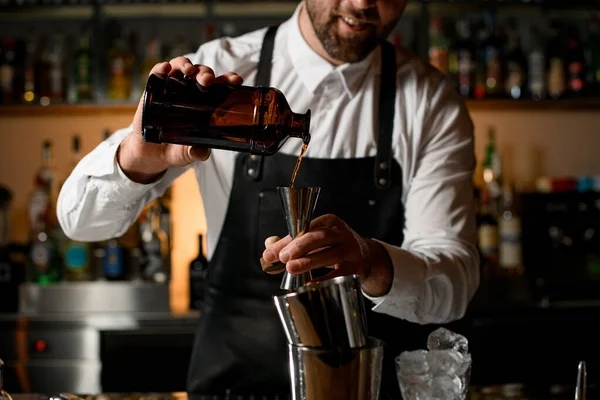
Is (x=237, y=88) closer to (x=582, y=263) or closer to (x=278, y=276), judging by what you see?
(x=278, y=276)

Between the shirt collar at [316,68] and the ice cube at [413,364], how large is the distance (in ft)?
2.45

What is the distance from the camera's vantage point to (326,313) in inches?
35.6

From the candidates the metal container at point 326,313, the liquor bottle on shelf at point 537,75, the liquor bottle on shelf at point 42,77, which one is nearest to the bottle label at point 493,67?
the liquor bottle on shelf at point 537,75

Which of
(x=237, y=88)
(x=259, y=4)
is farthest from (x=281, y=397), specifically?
(x=259, y=4)

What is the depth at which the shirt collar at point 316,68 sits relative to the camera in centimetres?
173

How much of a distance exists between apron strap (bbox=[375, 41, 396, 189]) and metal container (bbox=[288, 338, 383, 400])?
2.61ft

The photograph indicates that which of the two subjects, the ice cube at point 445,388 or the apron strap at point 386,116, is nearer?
the ice cube at point 445,388

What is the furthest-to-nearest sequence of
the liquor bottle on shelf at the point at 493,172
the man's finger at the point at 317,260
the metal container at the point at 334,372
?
the liquor bottle on shelf at the point at 493,172
the man's finger at the point at 317,260
the metal container at the point at 334,372

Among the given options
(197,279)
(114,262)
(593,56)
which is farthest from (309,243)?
(593,56)

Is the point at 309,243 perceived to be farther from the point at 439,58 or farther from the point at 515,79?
the point at 515,79

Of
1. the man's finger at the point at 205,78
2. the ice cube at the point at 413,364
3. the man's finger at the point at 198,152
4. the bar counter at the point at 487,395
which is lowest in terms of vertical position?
the bar counter at the point at 487,395

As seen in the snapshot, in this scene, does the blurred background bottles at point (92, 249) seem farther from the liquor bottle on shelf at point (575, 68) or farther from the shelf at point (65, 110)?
the liquor bottle on shelf at point (575, 68)

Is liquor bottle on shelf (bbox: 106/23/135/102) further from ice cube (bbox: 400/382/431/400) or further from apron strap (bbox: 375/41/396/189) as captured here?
ice cube (bbox: 400/382/431/400)

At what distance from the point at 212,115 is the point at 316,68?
24.4 inches
